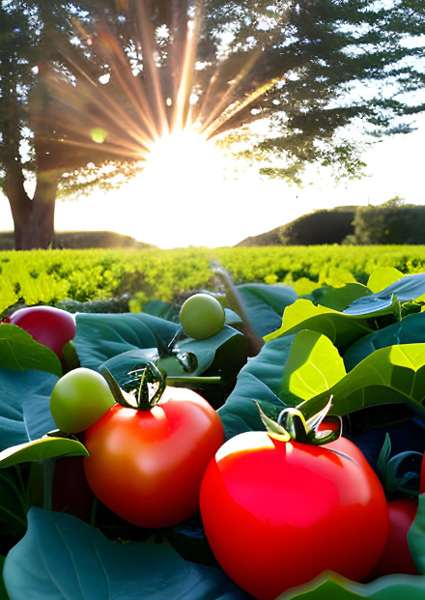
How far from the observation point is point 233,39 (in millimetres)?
12438

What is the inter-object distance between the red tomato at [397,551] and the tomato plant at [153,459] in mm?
134

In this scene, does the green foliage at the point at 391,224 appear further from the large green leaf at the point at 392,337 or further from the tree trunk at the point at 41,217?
the large green leaf at the point at 392,337

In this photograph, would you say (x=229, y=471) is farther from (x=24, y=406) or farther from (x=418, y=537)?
(x=24, y=406)

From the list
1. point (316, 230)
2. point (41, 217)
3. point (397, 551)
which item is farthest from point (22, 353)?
point (316, 230)

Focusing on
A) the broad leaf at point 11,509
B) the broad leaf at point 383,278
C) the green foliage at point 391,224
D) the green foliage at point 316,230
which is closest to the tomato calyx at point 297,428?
the broad leaf at point 11,509

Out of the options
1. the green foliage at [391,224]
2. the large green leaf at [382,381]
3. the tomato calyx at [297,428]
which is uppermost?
the green foliage at [391,224]

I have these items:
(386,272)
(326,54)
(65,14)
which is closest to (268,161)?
(326,54)

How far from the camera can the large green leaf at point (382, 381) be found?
33cm

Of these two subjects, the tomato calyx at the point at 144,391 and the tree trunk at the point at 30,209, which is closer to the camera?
the tomato calyx at the point at 144,391

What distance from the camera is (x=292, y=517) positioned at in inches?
11.2

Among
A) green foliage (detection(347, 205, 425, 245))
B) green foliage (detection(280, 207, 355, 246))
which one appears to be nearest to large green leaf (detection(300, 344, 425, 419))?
green foliage (detection(347, 205, 425, 245))

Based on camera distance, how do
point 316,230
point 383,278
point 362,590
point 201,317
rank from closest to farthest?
point 362,590 → point 201,317 → point 383,278 → point 316,230

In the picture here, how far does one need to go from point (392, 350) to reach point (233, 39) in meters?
13.8

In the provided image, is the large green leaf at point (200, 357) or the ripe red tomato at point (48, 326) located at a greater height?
the ripe red tomato at point (48, 326)
